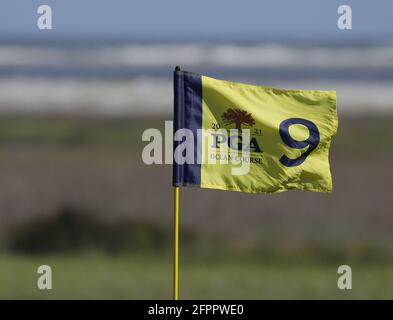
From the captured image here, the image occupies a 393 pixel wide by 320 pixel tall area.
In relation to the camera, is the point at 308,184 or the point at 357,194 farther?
the point at 357,194

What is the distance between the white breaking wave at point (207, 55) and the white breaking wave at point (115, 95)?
158mm

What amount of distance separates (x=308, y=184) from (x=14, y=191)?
279cm

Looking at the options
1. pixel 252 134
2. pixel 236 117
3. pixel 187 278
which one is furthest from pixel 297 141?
pixel 187 278

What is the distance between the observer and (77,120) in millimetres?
13156

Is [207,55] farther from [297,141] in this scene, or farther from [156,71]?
[297,141]

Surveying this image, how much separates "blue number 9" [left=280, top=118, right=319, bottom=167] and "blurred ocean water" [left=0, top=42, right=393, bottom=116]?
1.58 meters

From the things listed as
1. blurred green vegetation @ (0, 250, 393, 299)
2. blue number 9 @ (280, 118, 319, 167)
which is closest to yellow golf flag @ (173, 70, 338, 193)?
blue number 9 @ (280, 118, 319, 167)

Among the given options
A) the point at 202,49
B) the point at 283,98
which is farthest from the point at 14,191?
the point at 283,98

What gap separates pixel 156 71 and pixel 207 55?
0.45 metres

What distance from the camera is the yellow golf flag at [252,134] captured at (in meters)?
11.5

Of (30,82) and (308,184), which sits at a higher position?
(30,82)

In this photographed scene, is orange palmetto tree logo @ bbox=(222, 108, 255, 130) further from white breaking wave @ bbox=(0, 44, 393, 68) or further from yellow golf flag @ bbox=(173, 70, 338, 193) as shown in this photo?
white breaking wave @ bbox=(0, 44, 393, 68)
